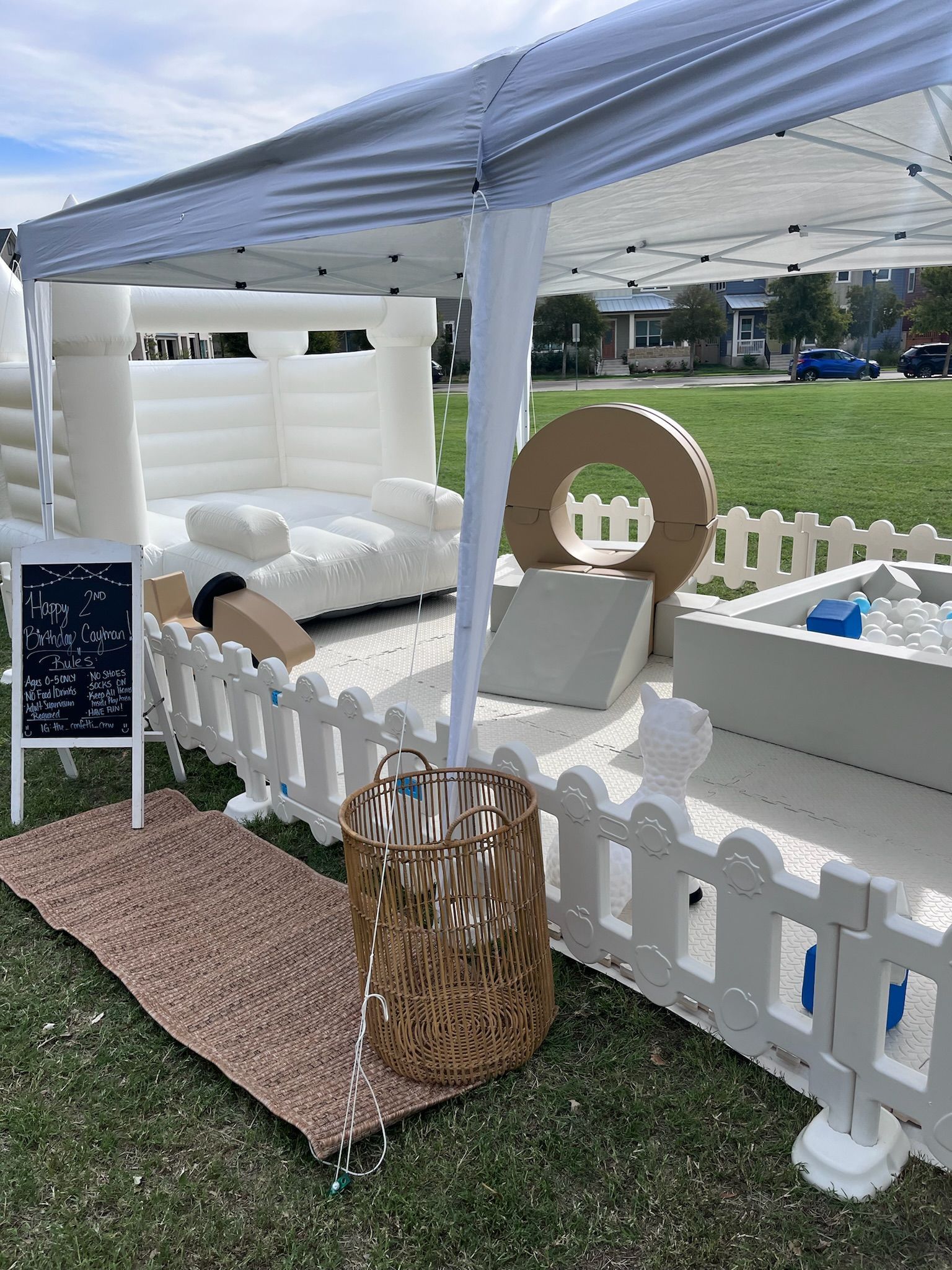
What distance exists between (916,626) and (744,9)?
3.33m

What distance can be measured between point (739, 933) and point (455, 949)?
2.38ft

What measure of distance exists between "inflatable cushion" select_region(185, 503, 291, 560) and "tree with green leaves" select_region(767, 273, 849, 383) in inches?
525

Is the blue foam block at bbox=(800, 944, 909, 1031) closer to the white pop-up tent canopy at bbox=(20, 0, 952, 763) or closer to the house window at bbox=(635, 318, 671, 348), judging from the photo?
the white pop-up tent canopy at bbox=(20, 0, 952, 763)

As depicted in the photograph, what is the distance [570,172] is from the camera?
7.31 feet

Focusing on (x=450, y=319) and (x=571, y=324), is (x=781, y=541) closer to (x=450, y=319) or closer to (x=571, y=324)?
(x=450, y=319)

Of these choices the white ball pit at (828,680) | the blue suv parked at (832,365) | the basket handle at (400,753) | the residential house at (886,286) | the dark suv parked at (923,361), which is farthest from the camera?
the blue suv parked at (832,365)

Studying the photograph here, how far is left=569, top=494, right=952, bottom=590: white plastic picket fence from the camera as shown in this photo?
19.7ft

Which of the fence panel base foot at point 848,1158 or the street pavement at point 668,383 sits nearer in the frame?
the fence panel base foot at point 848,1158

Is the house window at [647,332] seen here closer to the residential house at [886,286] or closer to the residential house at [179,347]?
the residential house at [886,286]

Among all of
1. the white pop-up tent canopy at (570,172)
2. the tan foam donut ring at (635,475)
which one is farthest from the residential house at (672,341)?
the white pop-up tent canopy at (570,172)

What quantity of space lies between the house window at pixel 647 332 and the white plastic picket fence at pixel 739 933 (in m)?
14.4

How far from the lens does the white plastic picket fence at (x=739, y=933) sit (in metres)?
2.02

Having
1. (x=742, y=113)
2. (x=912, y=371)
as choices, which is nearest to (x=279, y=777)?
(x=742, y=113)

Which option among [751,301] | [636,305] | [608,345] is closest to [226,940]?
[636,305]
